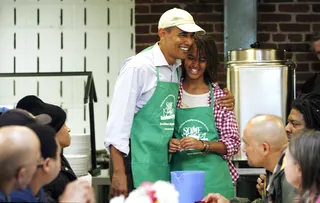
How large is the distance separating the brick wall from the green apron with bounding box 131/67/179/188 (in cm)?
211

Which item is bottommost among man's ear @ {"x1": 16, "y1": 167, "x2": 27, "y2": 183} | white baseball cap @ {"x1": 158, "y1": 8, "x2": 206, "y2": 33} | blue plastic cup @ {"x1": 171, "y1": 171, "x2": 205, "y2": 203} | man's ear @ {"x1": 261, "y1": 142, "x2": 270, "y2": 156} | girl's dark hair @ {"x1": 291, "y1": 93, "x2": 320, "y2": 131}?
blue plastic cup @ {"x1": 171, "y1": 171, "x2": 205, "y2": 203}

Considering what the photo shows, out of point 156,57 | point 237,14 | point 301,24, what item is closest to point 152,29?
point 237,14

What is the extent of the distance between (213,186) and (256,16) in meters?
2.16

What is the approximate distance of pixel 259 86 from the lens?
4.21 m

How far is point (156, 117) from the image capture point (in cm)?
304

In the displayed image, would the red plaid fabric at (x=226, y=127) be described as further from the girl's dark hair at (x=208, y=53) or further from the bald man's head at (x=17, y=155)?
the bald man's head at (x=17, y=155)

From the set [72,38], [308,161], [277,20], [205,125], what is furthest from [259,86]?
[308,161]

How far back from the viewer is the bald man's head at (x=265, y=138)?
2.66 metres

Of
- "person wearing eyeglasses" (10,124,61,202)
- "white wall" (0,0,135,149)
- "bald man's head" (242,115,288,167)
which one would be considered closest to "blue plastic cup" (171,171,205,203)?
"bald man's head" (242,115,288,167)

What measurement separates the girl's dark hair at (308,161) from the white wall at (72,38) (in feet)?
10.5

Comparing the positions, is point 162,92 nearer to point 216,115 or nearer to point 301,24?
point 216,115

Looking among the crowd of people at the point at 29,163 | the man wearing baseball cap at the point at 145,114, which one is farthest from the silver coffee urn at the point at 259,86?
the crowd of people at the point at 29,163

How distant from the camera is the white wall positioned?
5.24 meters

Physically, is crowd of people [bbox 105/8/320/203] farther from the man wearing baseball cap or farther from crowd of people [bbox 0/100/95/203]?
crowd of people [bbox 0/100/95/203]
